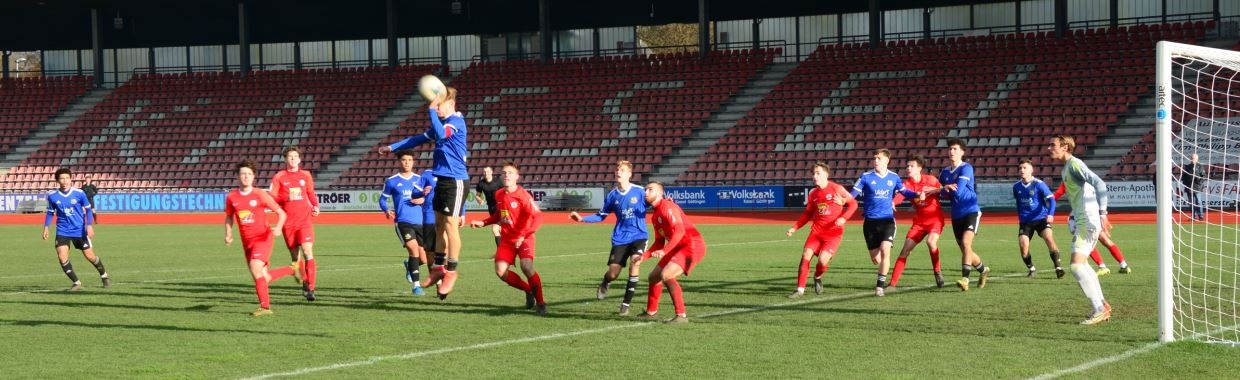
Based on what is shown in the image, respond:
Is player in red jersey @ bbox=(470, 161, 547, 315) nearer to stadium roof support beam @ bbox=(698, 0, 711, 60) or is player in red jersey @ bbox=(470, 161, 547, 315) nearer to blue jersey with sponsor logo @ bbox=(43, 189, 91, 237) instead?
blue jersey with sponsor logo @ bbox=(43, 189, 91, 237)

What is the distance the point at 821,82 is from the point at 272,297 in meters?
32.2

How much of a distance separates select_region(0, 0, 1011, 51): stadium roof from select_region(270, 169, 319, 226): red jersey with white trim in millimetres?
32586

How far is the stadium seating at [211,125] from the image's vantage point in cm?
4734

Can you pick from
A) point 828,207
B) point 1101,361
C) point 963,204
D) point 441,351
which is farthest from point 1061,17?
point 441,351

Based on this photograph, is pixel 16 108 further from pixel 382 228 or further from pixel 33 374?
pixel 33 374

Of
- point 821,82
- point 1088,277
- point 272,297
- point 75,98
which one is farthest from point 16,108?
point 1088,277

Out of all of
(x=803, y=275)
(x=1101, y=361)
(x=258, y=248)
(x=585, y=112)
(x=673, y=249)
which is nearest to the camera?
(x=1101, y=361)

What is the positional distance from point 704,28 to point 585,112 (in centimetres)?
535

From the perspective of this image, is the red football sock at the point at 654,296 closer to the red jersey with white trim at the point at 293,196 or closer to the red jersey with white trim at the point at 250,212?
the red jersey with white trim at the point at 250,212

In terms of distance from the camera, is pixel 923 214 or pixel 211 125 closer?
pixel 923 214

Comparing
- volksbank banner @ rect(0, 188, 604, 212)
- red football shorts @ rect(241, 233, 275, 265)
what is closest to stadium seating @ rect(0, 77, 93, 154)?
volksbank banner @ rect(0, 188, 604, 212)

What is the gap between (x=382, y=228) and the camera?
33531 millimetres

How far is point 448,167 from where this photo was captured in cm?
1204

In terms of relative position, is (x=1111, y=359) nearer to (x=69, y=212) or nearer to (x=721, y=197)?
(x=69, y=212)
